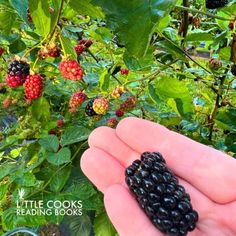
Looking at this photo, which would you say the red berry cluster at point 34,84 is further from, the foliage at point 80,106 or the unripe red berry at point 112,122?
the unripe red berry at point 112,122

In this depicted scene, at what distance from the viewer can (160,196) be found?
2.64ft

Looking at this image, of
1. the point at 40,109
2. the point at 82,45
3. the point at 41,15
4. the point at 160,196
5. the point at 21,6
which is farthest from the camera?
the point at 82,45

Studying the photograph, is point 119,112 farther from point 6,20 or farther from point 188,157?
point 6,20

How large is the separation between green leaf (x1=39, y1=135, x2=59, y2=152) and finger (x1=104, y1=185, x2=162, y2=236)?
163mm

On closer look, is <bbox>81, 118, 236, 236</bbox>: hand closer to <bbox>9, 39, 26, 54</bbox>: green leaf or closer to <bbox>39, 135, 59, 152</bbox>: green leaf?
<bbox>39, 135, 59, 152</bbox>: green leaf

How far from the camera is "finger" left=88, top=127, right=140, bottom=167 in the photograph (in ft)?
3.02

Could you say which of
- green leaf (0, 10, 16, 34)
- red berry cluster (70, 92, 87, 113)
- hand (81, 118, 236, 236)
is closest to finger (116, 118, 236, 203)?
hand (81, 118, 236, 236)

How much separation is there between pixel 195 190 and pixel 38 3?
55cm

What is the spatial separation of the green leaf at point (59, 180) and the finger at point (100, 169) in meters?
0.04

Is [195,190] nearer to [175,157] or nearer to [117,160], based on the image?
[175,157]

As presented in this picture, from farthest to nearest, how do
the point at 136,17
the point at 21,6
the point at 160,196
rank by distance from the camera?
the point at 160,196, the point at 21,6, the point at 136,17

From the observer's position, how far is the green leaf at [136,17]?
46 cm

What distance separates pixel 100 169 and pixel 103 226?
14 cm

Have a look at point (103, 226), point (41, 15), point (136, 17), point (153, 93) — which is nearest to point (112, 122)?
point (153, 93)
